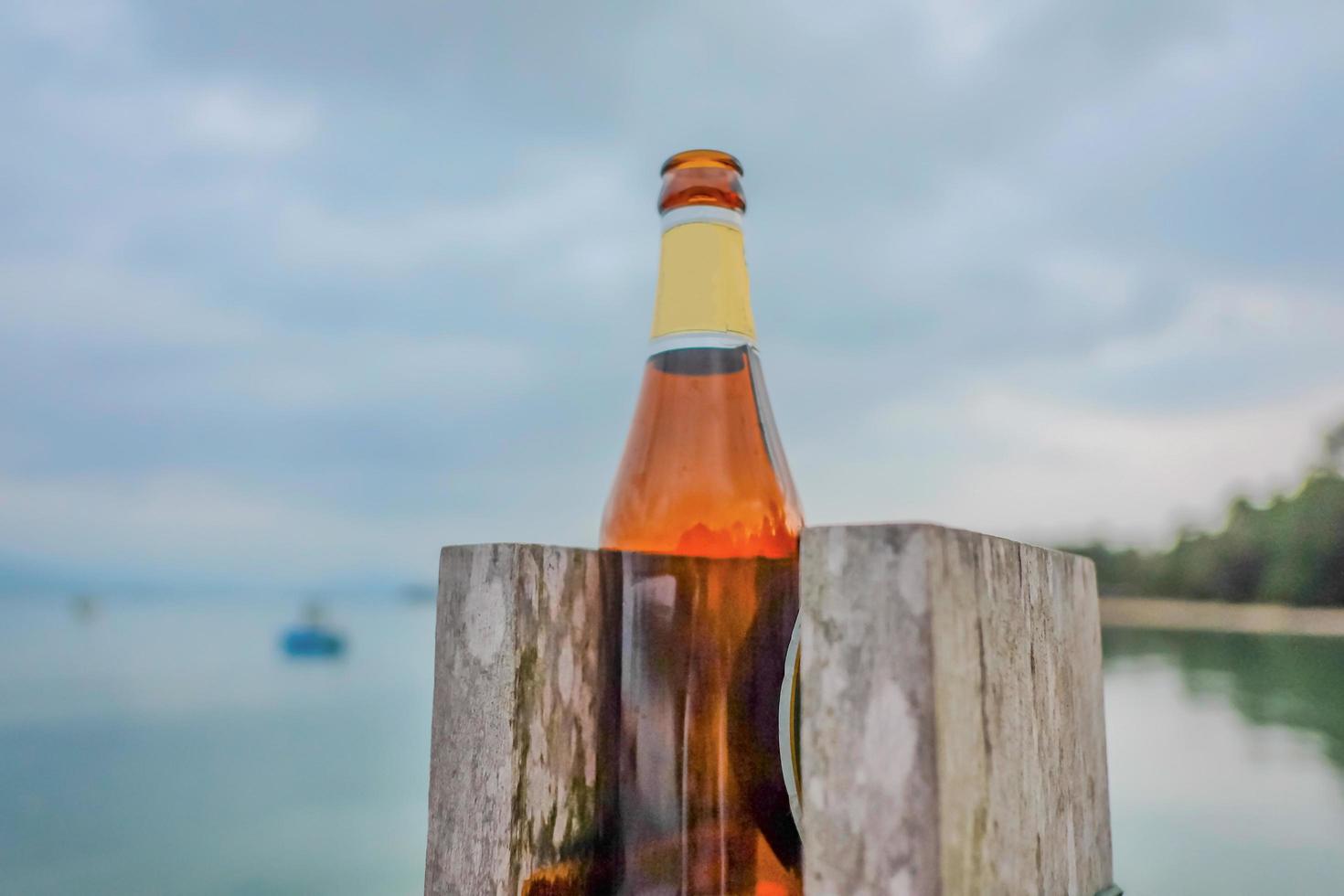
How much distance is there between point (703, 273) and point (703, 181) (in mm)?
70

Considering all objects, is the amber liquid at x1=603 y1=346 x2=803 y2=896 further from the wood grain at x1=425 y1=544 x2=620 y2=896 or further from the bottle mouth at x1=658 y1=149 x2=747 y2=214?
the bottle mouth at x1=658 y1=149 x2=747 y2=214

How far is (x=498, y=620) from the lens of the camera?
1.55 ft

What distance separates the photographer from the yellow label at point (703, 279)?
59 centimetres

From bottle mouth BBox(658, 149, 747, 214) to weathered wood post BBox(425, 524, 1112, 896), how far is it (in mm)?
277

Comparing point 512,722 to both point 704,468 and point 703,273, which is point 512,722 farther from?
point 703,273

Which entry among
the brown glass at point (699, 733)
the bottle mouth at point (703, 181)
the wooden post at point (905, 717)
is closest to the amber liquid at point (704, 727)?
the brown glass at point (699, 733)

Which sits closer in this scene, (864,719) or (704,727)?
(864,719)

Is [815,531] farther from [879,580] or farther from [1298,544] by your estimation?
[1298,544]

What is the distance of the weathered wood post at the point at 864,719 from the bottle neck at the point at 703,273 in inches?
7.6

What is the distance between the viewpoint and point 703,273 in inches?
23.3

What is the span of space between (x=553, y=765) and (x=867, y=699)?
0.76ft

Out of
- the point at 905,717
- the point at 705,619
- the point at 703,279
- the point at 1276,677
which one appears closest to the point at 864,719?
the point at 905,717

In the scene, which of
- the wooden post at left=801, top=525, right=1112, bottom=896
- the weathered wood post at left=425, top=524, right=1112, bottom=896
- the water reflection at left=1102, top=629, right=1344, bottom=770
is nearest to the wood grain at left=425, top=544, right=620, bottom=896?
the weathered wood post at left=425, top=524, right=1112, bottom=896

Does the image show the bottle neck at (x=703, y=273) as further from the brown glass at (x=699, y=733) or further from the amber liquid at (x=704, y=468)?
the brown glass at (x=699, y=733)
